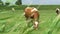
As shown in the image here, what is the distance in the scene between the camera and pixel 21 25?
518 mm

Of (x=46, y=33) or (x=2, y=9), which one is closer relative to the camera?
(x=46, y=33)

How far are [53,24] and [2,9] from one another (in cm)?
20

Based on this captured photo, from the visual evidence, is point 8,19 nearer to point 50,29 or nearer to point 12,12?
point 12,12

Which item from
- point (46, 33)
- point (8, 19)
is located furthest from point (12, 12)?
point (46, 33)

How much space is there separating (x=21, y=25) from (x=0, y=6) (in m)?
0.13

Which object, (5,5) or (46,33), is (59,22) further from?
(5,5)

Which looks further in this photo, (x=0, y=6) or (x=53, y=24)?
(x=0, y=6)

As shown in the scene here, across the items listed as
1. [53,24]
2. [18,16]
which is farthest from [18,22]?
[53,24]

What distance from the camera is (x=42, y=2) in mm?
567

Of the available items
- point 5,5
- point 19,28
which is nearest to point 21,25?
point 19,28

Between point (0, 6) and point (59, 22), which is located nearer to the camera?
point (59, 22)

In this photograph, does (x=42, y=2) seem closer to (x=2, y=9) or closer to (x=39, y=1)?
(x=39, y=1)

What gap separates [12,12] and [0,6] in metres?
0.06

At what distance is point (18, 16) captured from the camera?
0.56 m
